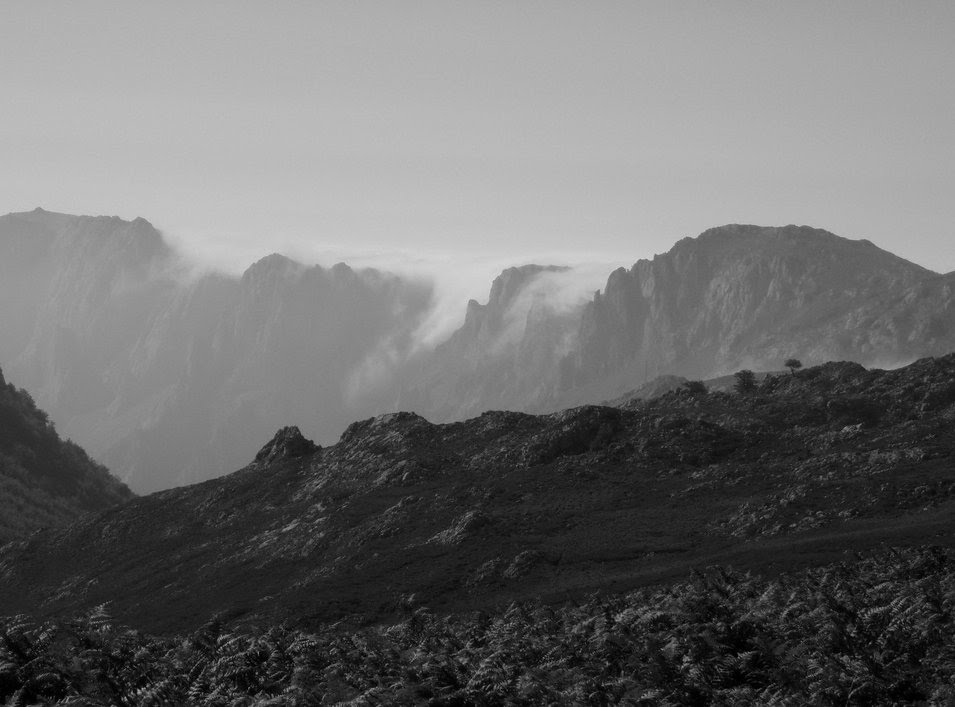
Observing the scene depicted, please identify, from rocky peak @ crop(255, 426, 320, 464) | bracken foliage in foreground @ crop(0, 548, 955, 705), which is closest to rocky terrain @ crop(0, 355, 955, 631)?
rocky peak @ crop(255, 426, 320, 464)

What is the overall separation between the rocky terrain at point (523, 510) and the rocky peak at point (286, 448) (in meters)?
0.39

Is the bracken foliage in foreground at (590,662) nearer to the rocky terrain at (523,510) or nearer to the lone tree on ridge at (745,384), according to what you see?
the rocky terrain at (523,510)

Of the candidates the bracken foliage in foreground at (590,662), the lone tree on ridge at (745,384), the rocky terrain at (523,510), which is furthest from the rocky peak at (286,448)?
the bracken foliage in foreground at (590,662)

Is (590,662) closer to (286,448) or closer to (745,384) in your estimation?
(286,448)

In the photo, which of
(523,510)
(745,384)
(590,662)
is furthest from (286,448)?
(590,662)

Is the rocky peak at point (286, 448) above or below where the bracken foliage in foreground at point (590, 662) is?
above

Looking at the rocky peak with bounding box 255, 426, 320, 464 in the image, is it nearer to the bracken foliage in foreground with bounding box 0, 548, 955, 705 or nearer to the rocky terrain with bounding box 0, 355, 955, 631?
the rocky terrain with bounding box 0, 355, 955, 631

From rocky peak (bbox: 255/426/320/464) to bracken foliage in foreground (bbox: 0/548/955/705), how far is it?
9507 cm

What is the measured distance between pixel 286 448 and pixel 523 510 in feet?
161

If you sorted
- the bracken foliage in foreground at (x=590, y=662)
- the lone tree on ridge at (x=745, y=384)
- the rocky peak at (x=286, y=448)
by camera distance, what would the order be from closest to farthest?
1. the bracken foliage in foreground at (x=590, y=662)
2. the rocky peak at (x=286, y=448)
3. the lone tree on ridge at (x=745, y=384)

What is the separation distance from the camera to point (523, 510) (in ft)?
356

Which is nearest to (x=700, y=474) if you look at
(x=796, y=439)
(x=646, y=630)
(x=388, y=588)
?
(x=796, y=439)

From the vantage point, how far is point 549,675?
37156 millimetres

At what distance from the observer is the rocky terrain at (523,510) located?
89.1m
